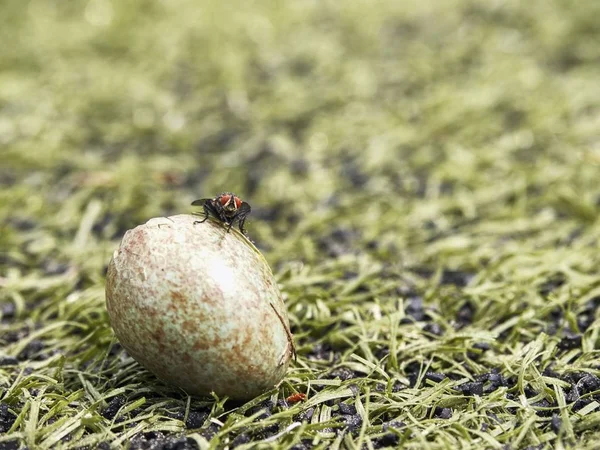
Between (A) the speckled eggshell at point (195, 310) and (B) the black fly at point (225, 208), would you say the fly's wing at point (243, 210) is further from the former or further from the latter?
(A) the speckled eggshell at point (195, 310)

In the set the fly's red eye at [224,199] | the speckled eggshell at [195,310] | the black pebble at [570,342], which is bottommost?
the black pebble at [570,342]

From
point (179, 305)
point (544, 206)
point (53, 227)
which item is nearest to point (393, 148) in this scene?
point (544, 206)

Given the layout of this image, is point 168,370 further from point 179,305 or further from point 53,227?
point 53,227

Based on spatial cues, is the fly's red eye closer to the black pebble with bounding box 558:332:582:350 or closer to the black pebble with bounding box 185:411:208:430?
the black pebble with bounding box 185:411:208:430

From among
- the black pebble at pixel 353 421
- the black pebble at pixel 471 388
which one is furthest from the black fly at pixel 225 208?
the black pebble at pixel 471 388

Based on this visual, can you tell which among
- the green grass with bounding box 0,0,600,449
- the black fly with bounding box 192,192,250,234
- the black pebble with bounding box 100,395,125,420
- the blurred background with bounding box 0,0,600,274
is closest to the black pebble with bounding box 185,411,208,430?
the green grass with bounding box 0,0,600,449

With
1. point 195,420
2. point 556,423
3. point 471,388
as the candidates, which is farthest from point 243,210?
point 556,423
